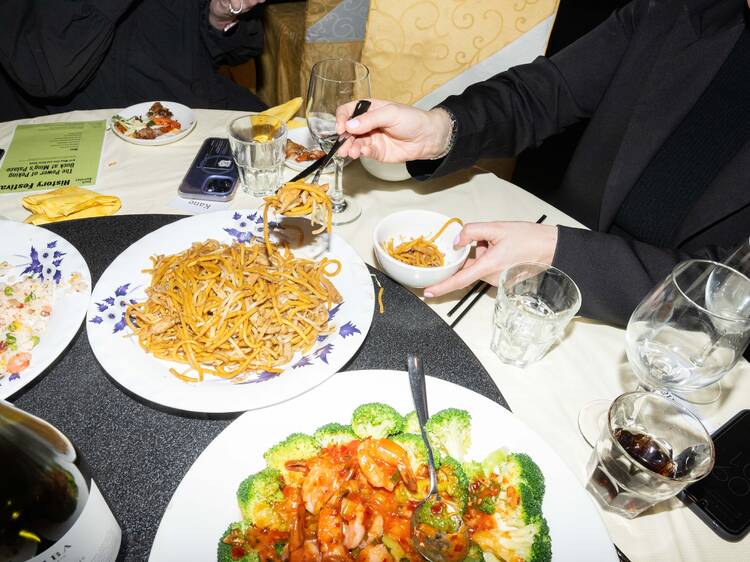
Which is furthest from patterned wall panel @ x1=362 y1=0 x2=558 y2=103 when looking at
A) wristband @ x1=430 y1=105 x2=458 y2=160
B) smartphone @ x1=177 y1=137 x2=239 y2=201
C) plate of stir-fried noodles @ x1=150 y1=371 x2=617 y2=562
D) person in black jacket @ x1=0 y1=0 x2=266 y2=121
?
plate of stir-fried noodles @ x1=150 y1=371 x2=617 y2=562

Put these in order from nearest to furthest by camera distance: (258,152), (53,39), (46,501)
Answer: (46,501) < (258,152) < (53,39)

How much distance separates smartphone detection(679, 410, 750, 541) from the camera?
104cm

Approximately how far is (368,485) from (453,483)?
18 cm

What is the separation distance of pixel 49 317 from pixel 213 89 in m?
2.20

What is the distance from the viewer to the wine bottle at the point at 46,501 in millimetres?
758

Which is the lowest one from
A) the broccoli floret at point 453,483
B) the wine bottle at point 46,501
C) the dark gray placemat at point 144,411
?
the dark gray placemat at point 144,411

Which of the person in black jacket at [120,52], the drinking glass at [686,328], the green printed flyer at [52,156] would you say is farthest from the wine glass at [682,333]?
the person in black jacket at [120,52]

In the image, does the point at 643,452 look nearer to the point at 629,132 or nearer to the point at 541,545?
the point at 541,545

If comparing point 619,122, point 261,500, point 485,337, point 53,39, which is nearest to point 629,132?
point 619,122

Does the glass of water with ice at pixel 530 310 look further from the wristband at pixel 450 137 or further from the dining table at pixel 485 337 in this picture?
the wristband at pixel 450 137

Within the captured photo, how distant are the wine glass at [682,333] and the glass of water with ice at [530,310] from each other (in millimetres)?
181

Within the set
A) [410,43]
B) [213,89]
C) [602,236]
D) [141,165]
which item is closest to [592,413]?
[602,236]

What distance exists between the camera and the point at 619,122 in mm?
2111

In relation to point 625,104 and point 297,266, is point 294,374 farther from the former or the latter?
point 625,104
